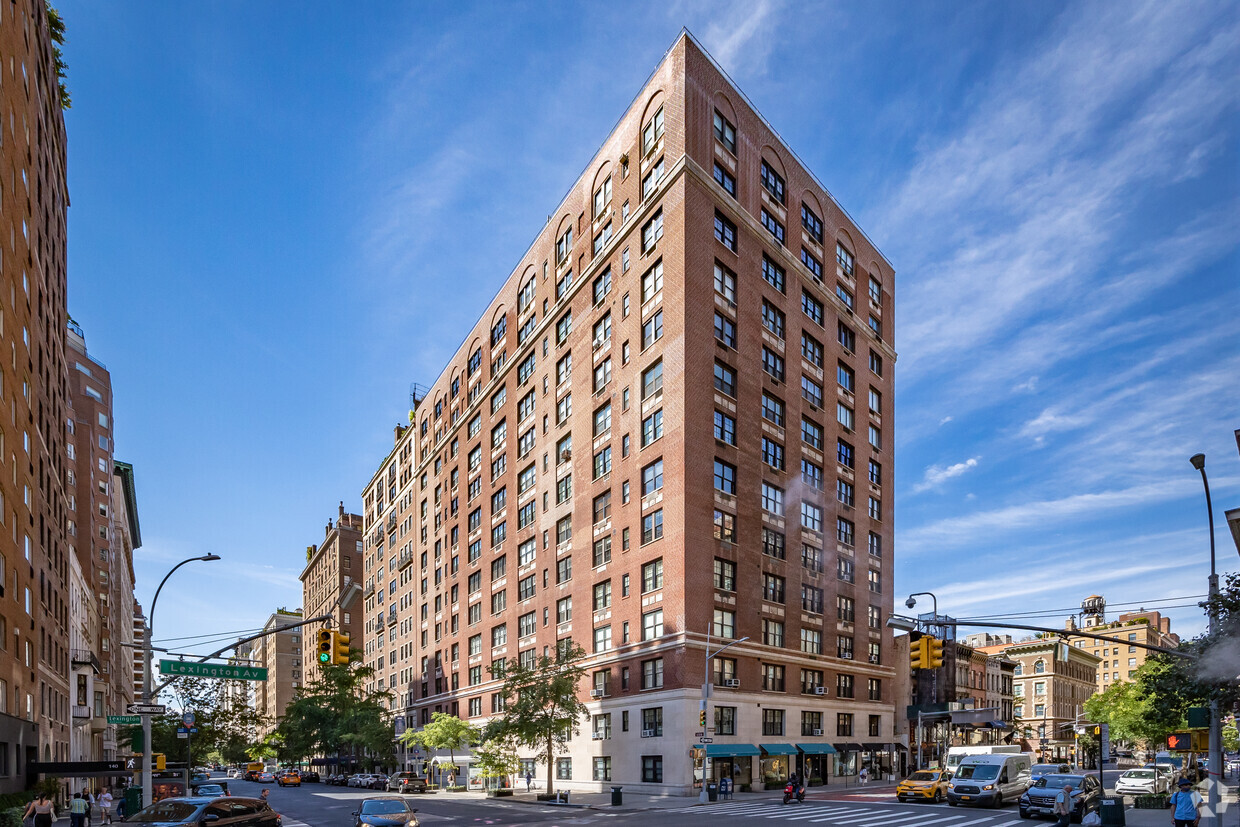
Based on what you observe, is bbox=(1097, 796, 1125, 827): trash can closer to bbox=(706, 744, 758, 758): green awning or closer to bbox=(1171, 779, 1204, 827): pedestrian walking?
bbox=(1171, 779, 1204, 827): pedestrian walking

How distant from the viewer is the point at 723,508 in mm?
56594

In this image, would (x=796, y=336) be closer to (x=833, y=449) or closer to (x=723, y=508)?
(x=833, y=449)

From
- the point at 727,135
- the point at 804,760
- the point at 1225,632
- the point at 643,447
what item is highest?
the point at 727,135

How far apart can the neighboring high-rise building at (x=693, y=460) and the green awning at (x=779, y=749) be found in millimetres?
221

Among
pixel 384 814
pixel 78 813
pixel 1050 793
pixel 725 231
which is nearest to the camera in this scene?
pixel 384 814

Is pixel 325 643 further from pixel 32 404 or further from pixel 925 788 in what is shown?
pixel 32 404

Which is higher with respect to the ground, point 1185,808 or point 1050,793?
point 1185,808

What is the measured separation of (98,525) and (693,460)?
7504cm

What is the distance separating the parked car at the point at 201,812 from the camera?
2203 cm

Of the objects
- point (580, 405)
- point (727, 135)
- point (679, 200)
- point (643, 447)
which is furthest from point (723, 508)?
point (727, 135)

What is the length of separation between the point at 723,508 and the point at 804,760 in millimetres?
18661

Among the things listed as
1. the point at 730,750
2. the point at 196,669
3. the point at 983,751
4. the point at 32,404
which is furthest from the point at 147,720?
the point at 983,751

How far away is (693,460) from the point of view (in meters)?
54.3

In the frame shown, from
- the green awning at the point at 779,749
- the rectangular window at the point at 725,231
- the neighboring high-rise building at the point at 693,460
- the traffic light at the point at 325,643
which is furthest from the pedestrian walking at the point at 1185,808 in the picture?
the rectangular window at the point at 725,231
